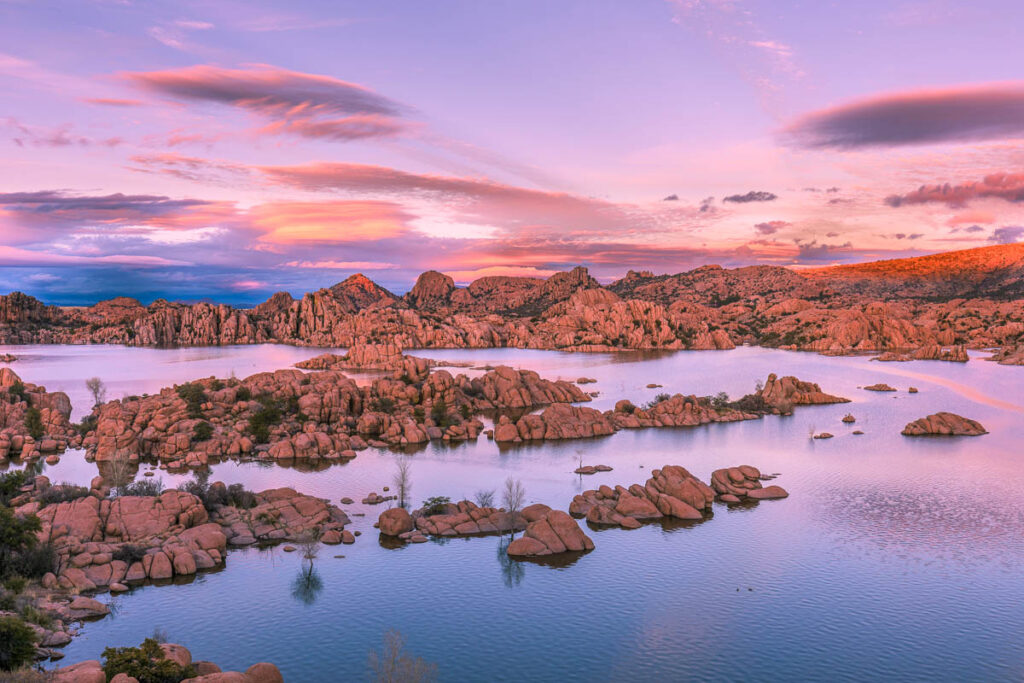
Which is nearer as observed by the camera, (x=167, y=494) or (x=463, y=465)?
(x=167, y=494)

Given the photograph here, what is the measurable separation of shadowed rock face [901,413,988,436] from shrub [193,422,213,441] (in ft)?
261

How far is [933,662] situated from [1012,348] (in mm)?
176487

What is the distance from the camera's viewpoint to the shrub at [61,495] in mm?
Answer: 47031

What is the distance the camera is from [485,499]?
174 feet

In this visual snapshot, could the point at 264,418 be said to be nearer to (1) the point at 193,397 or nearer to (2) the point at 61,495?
(1) the point at 193,397

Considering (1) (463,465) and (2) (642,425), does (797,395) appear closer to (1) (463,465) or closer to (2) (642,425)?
(2) (642,425)

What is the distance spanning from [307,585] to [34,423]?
188 feet

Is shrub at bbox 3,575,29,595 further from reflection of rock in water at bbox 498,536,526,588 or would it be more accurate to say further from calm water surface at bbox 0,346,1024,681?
reflection of rock in water at bbox 498,536,526,588

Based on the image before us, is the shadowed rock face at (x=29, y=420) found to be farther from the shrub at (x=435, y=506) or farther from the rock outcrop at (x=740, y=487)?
the rock outcrop at (x=740, y=487)

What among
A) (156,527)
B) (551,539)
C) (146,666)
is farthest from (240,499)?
(146,666)

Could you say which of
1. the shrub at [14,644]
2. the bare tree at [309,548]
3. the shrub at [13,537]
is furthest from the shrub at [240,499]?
the shrub at [14,644]

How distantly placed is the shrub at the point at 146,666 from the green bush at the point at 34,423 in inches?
2435

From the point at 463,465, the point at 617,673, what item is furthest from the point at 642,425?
the point at 617,673

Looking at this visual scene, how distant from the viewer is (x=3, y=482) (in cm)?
4909
